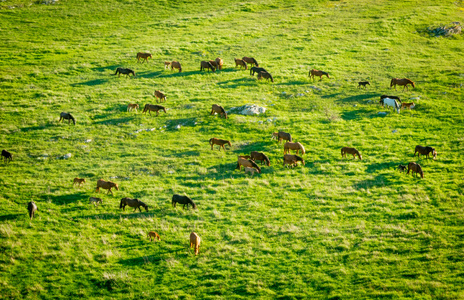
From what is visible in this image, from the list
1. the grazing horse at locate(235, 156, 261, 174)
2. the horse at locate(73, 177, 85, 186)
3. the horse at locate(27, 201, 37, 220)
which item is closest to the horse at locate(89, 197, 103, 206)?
the horse at locate(73, 177, 85, 186)

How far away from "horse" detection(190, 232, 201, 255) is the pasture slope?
415mm

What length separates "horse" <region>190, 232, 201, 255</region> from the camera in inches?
679

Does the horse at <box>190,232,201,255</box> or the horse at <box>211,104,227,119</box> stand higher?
the horse at <box>211,104,227,119</box>

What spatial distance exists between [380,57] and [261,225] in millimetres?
34934

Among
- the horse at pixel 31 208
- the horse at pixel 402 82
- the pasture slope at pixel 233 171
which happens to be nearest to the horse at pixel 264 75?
the pasture slope at pixel 233 171

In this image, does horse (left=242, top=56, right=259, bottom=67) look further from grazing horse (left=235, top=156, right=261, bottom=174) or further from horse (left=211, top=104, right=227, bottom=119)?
grazing horse (left=235, top=156, right=261, bottom=174)

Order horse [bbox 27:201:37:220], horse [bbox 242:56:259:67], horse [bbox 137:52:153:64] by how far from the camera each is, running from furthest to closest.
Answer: horse [bbox 137:52:153:64]
horse [bbox 242:56:259:67]
horse [bbox 27:201:37:220]

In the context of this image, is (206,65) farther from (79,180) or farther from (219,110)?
(79,180)

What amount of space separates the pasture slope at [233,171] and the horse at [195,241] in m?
0.42

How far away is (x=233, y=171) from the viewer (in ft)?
81.8

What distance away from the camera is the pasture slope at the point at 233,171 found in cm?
1614

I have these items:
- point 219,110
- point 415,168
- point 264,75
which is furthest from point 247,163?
point 264,75

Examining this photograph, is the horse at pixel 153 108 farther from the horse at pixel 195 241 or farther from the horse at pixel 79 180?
the horse at pixel 195 241

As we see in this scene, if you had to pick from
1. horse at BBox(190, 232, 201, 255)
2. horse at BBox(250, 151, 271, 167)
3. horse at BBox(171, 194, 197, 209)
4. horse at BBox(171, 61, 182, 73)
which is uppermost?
horse at BBox(171, 61, 182, 73)
